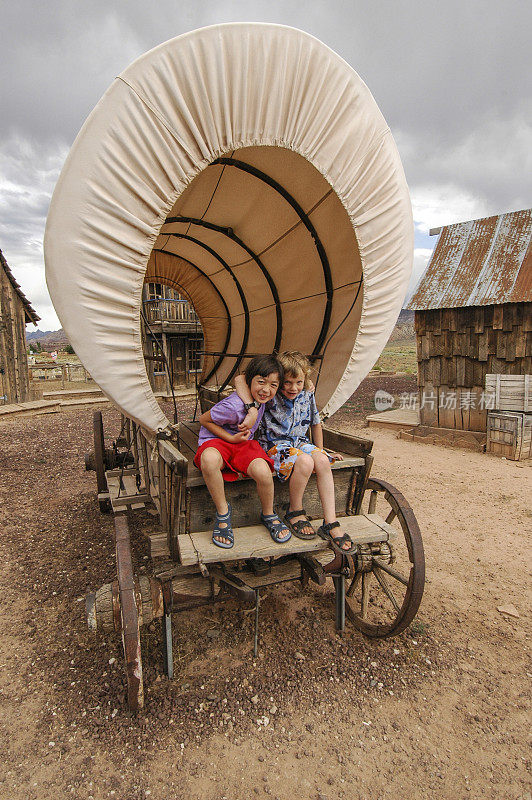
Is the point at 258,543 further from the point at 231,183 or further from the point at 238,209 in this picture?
the point at 238,209

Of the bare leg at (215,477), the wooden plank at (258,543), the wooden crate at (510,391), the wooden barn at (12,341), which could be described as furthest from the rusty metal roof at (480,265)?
the wooden barn at (12,341)

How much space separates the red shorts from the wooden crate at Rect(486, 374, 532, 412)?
6767mm

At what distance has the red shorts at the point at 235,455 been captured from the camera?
2.56 metres

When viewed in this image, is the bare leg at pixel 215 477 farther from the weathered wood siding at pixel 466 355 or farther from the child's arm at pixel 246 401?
the weathered wood siding at pixel 466 355

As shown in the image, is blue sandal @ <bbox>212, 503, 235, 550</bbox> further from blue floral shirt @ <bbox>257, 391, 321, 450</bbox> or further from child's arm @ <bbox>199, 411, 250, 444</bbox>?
blue floral shirt @ <bbox>257, 391, 321, 450</bbox>

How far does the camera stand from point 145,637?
2945 mm

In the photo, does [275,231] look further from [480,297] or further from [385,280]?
[480,297]

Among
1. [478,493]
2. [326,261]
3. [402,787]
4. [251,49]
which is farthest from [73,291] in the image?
[478,493]

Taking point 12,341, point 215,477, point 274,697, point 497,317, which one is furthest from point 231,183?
point 12,341

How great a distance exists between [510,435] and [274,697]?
6675mm

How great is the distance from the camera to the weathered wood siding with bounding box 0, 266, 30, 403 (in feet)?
40.7

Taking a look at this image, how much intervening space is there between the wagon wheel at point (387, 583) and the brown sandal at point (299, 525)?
0.50 meters

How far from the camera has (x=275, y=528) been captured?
248 centimetres

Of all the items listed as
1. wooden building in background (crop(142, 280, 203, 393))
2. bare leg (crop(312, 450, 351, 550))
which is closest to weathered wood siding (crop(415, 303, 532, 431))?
bare leg (crop(312, 450, 351, 550))
